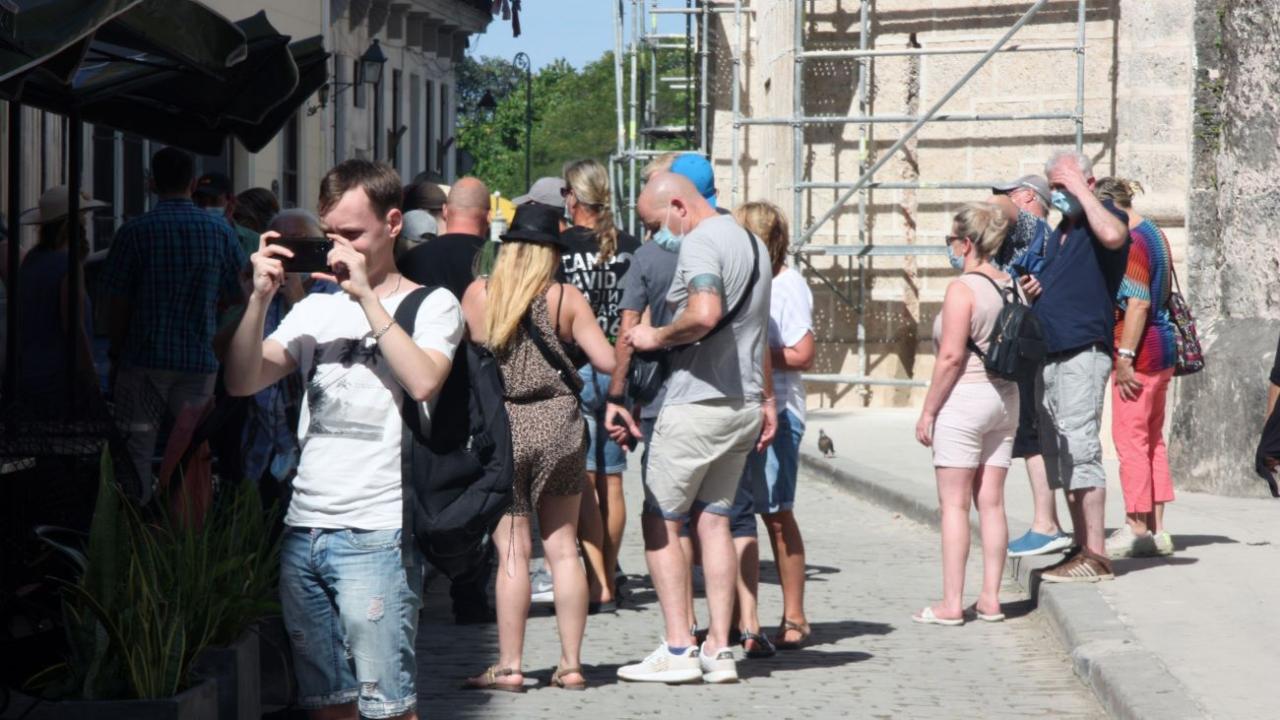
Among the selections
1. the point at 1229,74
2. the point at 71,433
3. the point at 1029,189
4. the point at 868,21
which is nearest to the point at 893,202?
the point at 868,21

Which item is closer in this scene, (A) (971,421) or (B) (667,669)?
(B) (667,669)

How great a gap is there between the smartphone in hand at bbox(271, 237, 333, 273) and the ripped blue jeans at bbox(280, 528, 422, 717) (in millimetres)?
641

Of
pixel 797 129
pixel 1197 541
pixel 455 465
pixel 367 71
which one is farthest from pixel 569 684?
pixel 367 71

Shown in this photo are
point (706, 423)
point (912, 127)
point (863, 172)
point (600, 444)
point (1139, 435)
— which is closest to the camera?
point (706, 423)

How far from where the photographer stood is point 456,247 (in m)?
8.95

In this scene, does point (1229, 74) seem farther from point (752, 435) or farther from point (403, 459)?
point (403, 459)

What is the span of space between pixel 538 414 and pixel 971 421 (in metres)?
2.00

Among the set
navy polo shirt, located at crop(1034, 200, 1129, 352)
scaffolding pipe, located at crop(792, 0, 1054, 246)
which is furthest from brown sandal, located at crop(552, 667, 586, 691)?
scaffolding pipe, located at crop(792, 0, 1054, 246)

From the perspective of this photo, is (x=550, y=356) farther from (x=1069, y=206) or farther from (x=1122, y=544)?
(x=1122, y=544)

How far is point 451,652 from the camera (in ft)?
26.8

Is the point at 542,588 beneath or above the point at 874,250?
beneath

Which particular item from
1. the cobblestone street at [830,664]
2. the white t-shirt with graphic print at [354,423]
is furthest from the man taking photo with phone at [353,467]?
the cobblestone street at [830,664]

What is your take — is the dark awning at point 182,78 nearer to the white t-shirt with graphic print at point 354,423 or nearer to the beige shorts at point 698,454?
the white t-shirt with graphic print at point 354,423

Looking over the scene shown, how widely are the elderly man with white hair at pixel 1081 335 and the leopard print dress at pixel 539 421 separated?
2.68m
